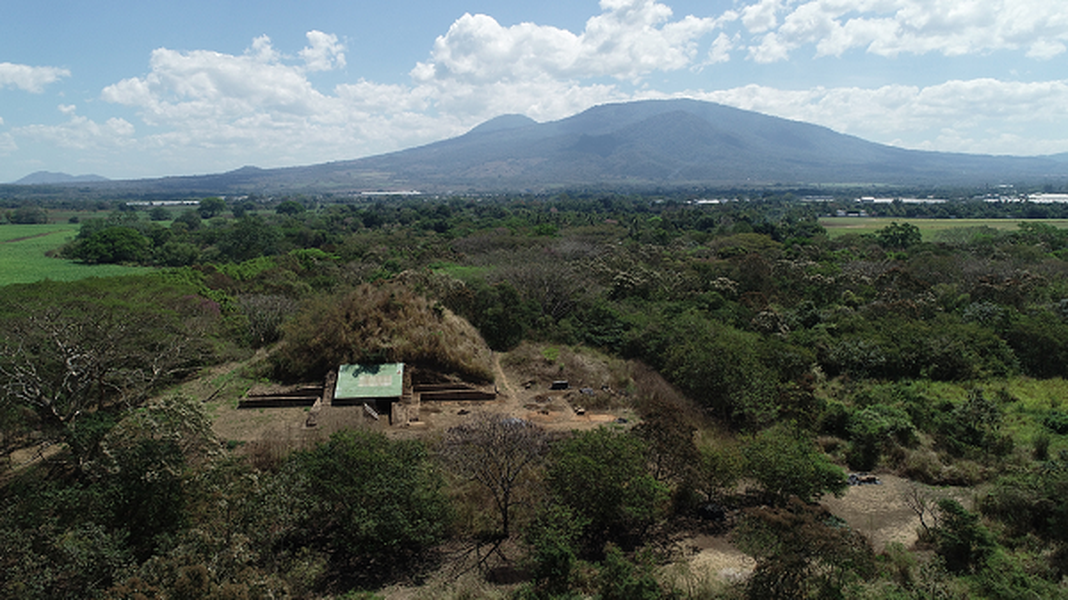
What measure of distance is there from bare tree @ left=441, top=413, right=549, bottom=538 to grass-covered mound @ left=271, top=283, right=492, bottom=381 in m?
6.01

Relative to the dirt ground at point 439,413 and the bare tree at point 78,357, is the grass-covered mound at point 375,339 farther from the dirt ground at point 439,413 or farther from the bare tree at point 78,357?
the bare tree at point 78,357

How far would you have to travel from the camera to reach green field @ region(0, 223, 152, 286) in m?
31.8

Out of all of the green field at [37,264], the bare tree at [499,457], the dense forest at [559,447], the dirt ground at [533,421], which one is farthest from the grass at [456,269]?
the green field at [37,264]

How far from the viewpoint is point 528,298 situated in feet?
83.1

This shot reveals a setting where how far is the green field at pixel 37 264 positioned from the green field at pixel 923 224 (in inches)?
2339

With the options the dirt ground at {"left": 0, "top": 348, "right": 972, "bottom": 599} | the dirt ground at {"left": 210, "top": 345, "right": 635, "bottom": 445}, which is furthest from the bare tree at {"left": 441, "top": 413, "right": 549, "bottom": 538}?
the dirt ground at {"left": 210, "top": 345, "right": 635, "bottom": 445}

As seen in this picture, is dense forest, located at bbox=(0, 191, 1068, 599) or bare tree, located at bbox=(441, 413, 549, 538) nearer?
dense forest, located at bbox=(0, 191, 1068, 599)

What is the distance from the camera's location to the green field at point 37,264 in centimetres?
3177

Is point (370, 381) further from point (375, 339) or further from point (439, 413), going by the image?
point (439, 413)

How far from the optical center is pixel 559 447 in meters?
11.1

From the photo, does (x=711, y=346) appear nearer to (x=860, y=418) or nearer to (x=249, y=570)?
(x=860, y=418)

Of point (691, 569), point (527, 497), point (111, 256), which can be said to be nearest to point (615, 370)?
point (527, 497)

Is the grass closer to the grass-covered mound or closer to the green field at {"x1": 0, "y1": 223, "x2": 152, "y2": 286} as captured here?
the grass-covered mound

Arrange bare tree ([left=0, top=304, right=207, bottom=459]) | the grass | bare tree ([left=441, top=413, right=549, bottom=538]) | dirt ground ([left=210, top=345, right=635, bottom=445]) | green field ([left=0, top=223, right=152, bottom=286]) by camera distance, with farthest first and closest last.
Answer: green field ([left=0, top=223, right=152, bottom=286]) < the grass < dirt ground ([left=210, top=345, right=635, bottom=445]) < bare tree ([left=0, top=304, right=207, bottom=459]) < bare tree ([left=441, top=413, right=549, bottom=538])
